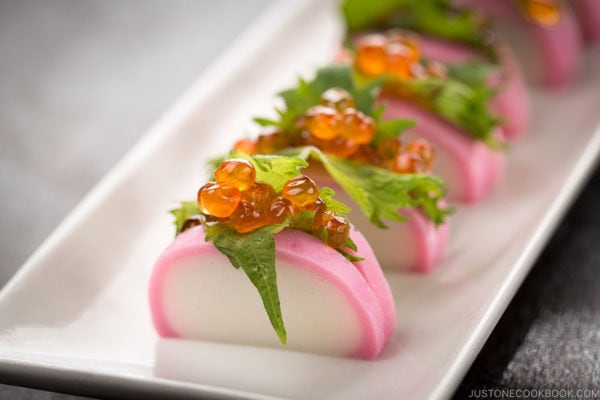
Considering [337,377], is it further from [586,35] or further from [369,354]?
[586,35]

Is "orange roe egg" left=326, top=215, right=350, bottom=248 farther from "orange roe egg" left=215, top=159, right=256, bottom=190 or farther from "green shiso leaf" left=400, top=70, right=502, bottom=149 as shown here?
"green shiso leaf" left=400, top=70, right=502, bottom=149

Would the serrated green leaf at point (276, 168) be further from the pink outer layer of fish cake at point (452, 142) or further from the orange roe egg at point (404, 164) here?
the pink outer layer of fish cake at point (452, 142)

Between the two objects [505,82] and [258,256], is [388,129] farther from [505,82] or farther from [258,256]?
[505,82]

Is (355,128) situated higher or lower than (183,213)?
lower

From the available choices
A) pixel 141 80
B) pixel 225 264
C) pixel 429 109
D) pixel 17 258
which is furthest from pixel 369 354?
pixel 141 80

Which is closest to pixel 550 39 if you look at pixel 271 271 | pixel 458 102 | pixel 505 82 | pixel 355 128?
pixel 505 82

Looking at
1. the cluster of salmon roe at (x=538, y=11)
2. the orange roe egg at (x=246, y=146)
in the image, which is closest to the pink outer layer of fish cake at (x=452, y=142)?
the orange roe egg at (x=246, y=146)
